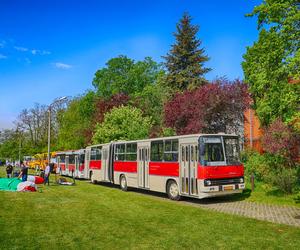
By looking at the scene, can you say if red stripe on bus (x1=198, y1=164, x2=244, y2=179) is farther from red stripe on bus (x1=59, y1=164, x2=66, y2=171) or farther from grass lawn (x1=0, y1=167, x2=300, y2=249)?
red stripe on bus (x1=59, y1=164, x2=66, y2=171)

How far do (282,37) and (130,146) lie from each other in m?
11.8

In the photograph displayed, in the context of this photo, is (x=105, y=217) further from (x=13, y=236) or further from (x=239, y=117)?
(x=239, y=117)

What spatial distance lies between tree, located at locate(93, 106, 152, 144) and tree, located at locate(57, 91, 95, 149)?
13376mm

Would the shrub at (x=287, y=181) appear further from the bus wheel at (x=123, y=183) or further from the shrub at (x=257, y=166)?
the bus wheel at (x=123, y=183)

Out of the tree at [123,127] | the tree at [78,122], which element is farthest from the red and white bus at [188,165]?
the tree at [78,122]

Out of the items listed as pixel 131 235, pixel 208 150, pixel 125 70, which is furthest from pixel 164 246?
pixel 125 70

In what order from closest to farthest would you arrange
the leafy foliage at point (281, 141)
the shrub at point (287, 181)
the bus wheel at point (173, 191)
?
the shrub at point (287, 181)
the bus wheel at point (173, 191)
the leafy foliage at point (281, 141)

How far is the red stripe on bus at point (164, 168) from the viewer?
17.1 m

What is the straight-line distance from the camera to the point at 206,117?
24656 mm

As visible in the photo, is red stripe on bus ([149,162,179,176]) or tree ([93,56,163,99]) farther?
tree ([93,56,163,99])

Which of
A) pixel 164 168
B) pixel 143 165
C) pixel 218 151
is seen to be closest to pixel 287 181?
pixel 218 151

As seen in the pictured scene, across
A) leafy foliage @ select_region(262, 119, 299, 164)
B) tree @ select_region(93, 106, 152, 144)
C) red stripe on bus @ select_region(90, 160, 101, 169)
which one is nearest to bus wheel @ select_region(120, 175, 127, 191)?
red stripe on bus @ select_region(90, 160, 101, 169)

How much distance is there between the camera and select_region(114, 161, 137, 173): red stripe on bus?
2165cm

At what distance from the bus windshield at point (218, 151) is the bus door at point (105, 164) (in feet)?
39.3
